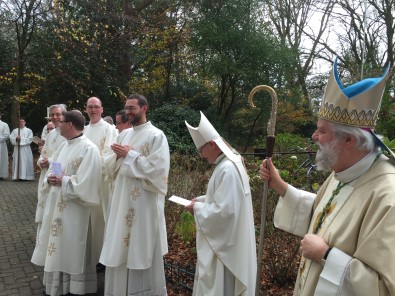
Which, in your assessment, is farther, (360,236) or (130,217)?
(130,217)

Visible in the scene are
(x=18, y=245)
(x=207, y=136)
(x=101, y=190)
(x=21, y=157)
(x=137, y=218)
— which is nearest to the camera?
(x=207, y=136)

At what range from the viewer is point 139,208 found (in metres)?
4.17

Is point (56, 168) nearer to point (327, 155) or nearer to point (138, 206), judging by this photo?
point (138, 206)

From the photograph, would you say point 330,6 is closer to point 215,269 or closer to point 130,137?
point 130,137

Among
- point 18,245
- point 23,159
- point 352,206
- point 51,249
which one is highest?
point 352,206

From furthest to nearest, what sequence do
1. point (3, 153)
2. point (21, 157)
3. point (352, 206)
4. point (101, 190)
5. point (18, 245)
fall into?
point (3, 153) < point (21, 157) < point (18, 245) < point (101, 190) < point (352, 206)

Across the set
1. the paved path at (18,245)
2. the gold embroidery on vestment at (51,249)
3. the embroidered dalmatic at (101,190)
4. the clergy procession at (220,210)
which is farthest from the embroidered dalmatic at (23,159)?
the gold embroidery on vestment at (51,249)

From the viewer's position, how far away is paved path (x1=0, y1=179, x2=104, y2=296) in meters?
4.78

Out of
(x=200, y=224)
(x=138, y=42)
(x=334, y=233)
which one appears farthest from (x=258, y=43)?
(x=334, y=233)

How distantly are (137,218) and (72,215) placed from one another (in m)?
0.82

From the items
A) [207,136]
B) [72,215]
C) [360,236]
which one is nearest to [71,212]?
[72,215]

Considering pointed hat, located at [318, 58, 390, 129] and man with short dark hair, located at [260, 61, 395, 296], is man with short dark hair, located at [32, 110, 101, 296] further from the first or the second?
pointed hat, located at [318, 58, 390, 129]

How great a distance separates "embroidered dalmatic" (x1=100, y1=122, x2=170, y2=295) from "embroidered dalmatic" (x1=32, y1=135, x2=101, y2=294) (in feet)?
1.14

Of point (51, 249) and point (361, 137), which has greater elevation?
point (361, 137)
